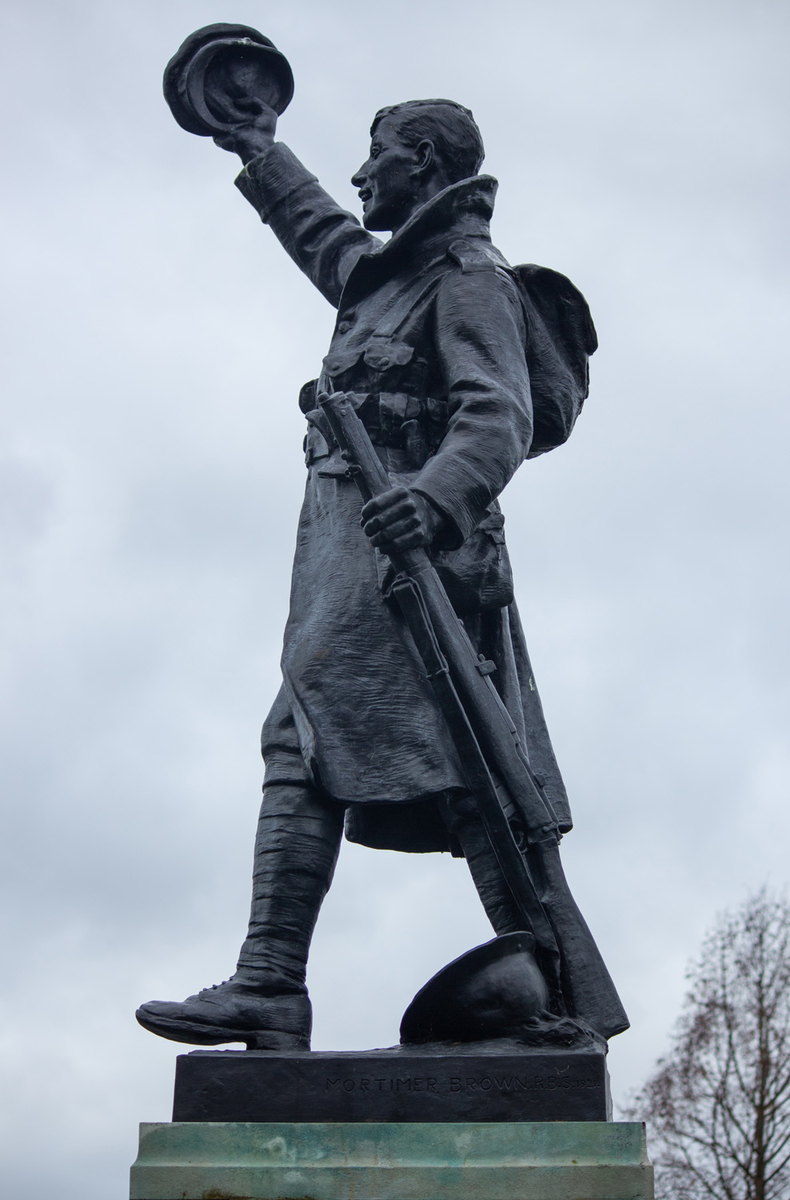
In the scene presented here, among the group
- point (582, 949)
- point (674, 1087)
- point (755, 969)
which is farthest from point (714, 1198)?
point (582, 949)

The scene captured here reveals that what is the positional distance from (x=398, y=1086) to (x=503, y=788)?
984mm

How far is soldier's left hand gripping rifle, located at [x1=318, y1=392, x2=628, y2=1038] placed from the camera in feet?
15.2

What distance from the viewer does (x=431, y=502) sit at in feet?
15.9

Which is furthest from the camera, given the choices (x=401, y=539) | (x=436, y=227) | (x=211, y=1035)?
(x=436, y=227)

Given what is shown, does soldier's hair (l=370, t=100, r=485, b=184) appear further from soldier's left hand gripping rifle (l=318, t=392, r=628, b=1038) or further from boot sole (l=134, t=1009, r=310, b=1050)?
boot sole (l=134, t=1009, r=310, b=1050)

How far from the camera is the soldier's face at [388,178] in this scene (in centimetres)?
581

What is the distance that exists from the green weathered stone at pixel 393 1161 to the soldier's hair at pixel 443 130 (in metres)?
3.50

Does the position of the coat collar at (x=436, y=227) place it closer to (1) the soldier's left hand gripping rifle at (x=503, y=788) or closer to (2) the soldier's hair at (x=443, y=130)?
(2) the soldier's hair at (x=443, y=130)

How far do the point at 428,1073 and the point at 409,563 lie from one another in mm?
1541

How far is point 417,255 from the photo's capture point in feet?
18.7

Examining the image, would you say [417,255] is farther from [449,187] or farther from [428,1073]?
[428,1073]

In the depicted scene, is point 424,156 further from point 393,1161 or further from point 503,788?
point 393,1161

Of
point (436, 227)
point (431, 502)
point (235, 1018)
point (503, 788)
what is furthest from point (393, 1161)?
point (436, 227)

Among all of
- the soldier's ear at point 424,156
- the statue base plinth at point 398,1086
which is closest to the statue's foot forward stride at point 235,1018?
the statue base plinth at point 398,1086
